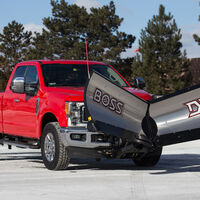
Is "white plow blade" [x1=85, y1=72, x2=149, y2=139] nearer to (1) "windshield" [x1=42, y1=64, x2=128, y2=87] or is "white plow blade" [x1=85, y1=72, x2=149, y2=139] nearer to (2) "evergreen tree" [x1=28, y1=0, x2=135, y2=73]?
(1) "windshield" [x1=42, y1=64, x2=128, y2=87]

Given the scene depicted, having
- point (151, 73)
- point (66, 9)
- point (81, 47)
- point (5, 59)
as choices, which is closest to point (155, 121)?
point (151, 73)

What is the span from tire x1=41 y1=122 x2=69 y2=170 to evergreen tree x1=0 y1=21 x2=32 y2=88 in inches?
2632

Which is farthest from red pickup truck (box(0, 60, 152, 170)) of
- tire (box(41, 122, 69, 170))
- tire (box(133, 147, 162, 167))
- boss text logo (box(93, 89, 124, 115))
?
tire (box(133, 147, 162, 167))

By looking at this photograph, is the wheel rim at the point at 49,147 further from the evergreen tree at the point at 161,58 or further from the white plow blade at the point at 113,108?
the evergreen tree at the point at 161,58

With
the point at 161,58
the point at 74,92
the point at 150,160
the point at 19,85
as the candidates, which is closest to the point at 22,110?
the point at 19,85

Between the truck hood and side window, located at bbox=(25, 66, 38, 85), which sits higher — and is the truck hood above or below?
below

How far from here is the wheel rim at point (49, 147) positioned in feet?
31.2

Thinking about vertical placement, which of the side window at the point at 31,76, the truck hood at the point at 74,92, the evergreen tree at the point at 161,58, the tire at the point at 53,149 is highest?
the evergreen tree at the point at 161,58

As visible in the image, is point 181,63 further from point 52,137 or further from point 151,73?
point 52,137

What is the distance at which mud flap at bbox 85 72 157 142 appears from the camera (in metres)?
8.41

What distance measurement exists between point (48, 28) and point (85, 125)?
2015 inches

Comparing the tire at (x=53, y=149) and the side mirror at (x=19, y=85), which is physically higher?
the side mirror at (x=19, y=85)

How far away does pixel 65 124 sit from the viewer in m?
9.10

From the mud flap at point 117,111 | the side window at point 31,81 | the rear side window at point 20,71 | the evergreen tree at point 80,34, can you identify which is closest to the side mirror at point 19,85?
the side window at point 31,81
